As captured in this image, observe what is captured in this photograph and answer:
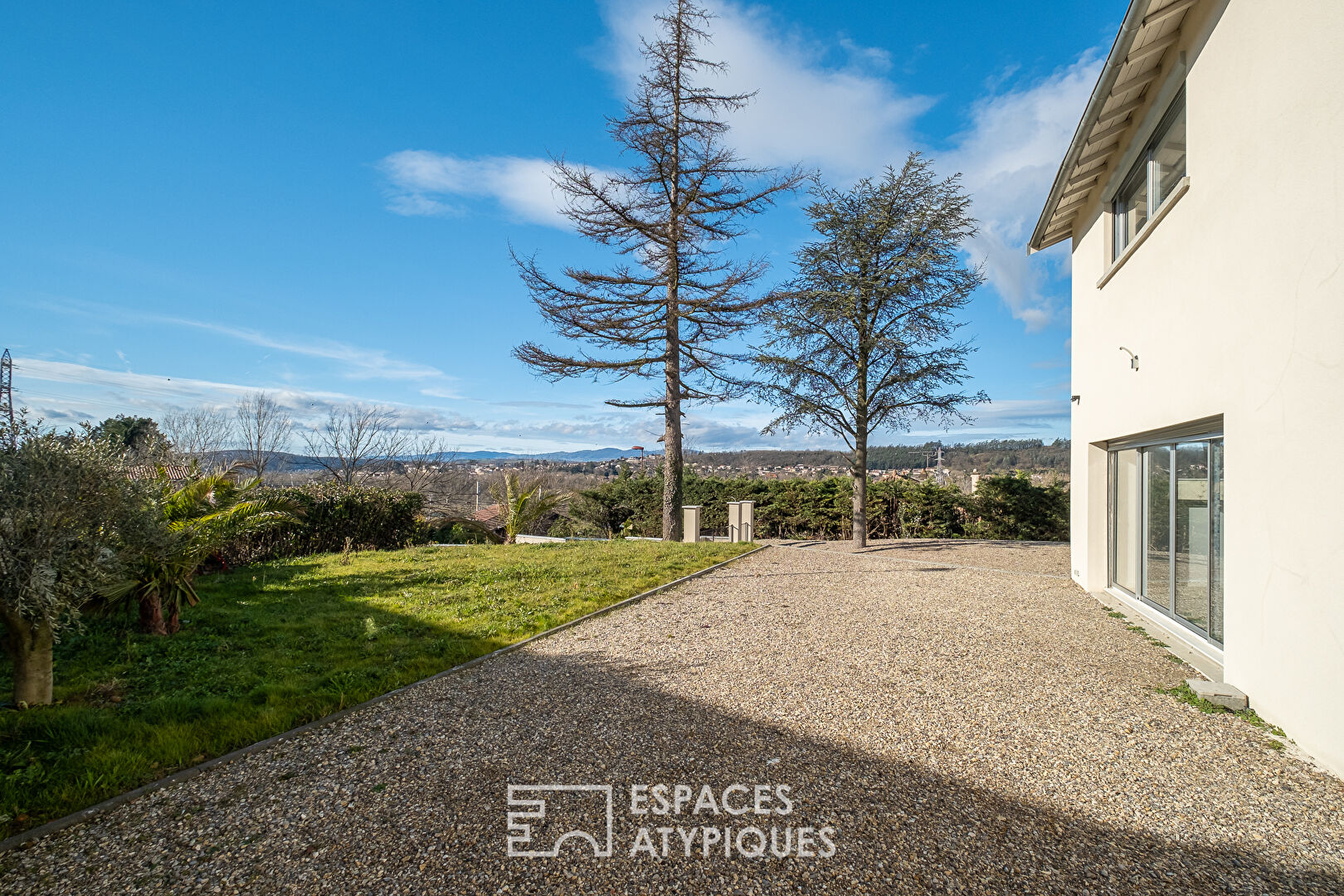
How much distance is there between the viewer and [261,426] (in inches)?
1009

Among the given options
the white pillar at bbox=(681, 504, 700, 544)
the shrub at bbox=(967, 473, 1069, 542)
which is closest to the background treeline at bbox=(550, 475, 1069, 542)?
the shrub at bbox=(967, 473, 1069, 542)

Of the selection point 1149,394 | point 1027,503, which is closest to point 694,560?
point 1149,394

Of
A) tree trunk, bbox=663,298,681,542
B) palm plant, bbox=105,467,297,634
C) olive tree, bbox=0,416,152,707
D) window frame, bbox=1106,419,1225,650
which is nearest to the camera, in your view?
olive tree, bbox=0,416,152,707

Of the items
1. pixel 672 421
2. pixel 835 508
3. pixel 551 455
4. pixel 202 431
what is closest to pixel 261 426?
pixel 202 431

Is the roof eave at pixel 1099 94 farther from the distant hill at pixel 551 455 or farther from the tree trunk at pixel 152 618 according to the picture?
the distant hill at pixel 551 455

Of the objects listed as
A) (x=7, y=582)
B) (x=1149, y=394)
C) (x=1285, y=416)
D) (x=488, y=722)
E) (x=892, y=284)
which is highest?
(x=892, y=284)

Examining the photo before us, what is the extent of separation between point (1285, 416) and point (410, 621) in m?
7.18

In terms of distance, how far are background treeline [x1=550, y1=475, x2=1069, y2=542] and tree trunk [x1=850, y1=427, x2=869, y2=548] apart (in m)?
2.24

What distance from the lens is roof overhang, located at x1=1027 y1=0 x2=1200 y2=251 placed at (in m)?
4.99

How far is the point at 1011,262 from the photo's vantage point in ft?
46.3

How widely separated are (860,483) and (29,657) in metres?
12.5

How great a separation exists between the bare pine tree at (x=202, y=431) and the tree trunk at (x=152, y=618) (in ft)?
78.1

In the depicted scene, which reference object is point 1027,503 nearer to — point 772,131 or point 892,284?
point 892,284

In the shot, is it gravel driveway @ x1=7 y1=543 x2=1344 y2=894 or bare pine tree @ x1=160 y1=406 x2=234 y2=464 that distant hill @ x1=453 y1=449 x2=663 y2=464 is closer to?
bare pine tree @ x1=160 y1=406 x2=234 y2=464
